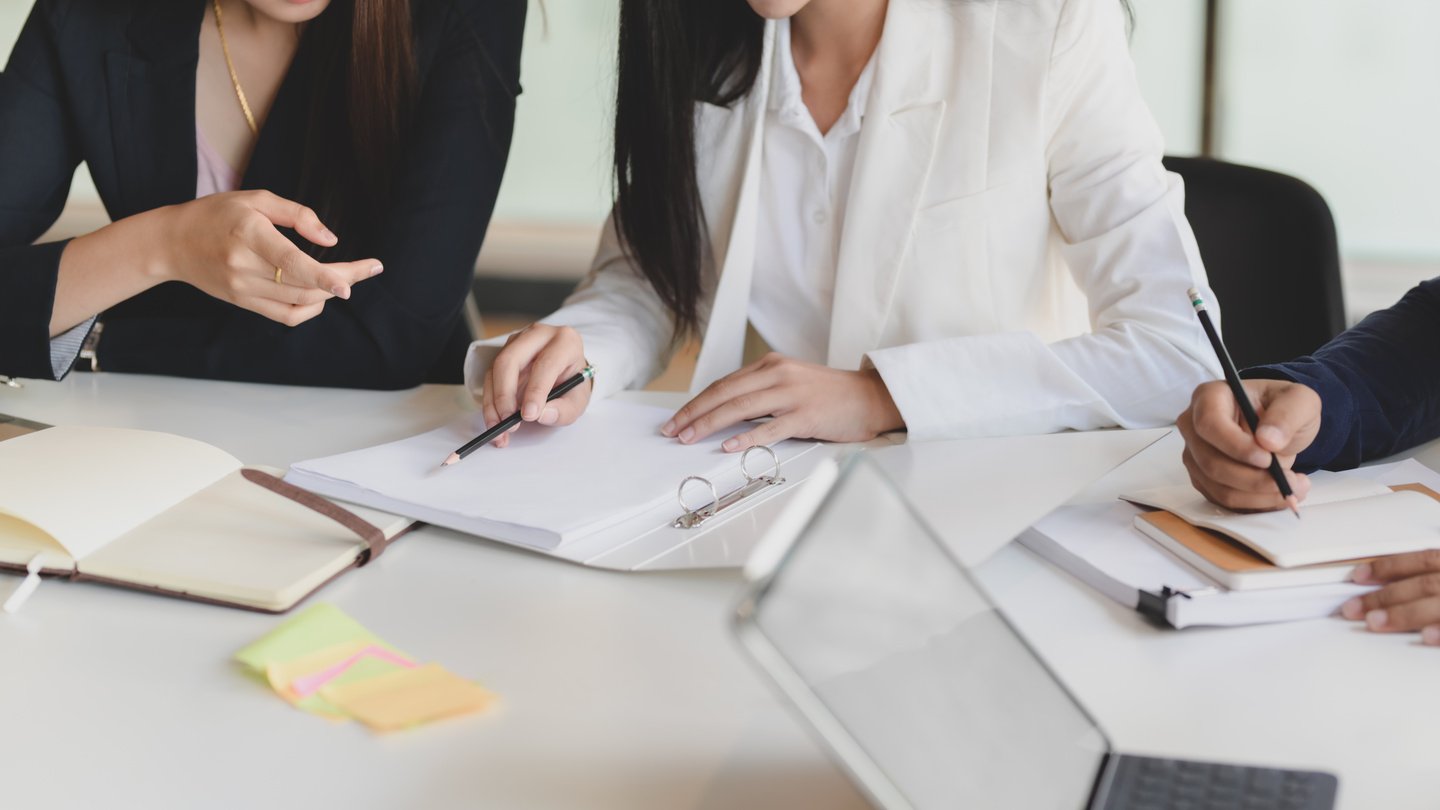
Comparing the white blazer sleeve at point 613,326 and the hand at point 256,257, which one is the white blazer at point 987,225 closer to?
the white blazer sleeve at point 613,326

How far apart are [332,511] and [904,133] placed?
799 mm

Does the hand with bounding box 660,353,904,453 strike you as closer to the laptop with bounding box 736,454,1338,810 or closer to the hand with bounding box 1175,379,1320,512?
the hand with bounding box 1175,379,1320,512

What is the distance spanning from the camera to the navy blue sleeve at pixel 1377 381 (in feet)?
3.26

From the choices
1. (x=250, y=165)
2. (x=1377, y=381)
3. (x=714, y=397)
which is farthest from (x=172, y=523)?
(x=1377, y=381)

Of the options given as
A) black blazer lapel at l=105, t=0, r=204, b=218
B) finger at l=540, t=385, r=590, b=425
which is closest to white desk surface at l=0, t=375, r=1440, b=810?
finger at l=540, t=385, r=590, b=425

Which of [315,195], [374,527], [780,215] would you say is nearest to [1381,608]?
[374,527]

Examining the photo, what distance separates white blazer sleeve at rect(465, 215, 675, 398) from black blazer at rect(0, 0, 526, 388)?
13 cm

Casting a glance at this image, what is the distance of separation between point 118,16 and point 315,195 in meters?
0.35

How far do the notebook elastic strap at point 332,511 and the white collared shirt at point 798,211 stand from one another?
718 mm

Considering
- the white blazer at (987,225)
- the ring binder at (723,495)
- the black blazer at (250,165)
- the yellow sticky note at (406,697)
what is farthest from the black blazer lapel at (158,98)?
the yellow sticky note at (406,697)

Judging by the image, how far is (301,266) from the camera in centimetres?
115

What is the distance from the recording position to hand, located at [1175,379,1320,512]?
89cm

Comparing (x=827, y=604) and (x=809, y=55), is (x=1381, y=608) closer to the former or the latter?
(x=827, y=604)

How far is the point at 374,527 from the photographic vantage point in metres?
0.96
